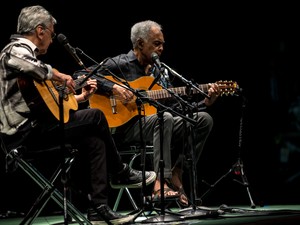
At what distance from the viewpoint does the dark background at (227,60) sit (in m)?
5.78

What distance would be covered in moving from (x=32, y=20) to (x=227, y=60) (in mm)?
3478

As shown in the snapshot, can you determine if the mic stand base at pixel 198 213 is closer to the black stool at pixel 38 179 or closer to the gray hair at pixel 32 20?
the black stool at pixel 38 179

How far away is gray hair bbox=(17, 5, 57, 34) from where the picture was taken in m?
3.51

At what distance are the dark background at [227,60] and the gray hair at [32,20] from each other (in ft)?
5.84

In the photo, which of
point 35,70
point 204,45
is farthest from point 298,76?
point 35,70

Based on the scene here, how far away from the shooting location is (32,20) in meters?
3.52

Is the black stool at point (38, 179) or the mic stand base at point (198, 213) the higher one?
the black stool at point (38, 179)

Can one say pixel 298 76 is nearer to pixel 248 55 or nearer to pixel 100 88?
pixel 248 55

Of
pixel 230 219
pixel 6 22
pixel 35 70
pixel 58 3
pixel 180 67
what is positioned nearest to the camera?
pixel 35 70

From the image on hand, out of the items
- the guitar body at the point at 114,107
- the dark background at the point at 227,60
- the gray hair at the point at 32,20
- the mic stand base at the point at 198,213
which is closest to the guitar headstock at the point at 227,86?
the guitar body at the point at 114,107

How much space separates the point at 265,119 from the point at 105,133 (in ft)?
12.7

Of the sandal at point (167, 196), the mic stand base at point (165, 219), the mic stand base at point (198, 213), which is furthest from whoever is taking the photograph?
the sandal at point (167, 196)

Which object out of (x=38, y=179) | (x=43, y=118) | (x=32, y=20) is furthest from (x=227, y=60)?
(x=38, y=179)

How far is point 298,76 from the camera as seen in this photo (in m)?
7.55
